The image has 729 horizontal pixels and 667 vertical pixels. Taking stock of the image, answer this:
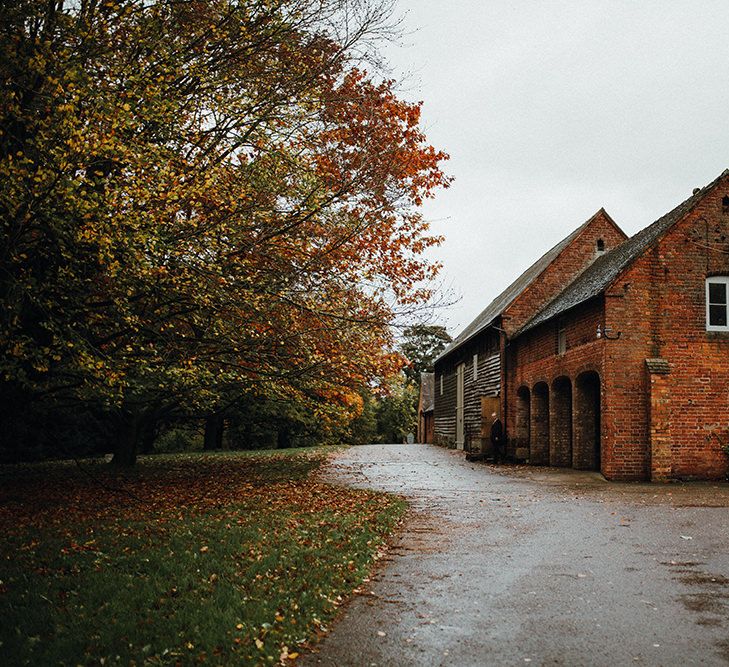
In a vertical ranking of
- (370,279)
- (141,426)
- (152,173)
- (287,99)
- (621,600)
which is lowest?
(621,600)

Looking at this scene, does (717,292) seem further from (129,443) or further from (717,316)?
(129,443)

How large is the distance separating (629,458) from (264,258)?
11515mm

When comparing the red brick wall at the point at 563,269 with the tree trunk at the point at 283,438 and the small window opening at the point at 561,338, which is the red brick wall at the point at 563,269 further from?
the tree trunk at the point at 283,438

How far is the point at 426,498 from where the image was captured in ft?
47.6

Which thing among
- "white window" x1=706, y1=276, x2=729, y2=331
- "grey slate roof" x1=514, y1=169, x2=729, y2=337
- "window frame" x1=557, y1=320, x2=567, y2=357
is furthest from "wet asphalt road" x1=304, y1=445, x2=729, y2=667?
"window frame" x1=557, y1=320, x2=567, y2=357

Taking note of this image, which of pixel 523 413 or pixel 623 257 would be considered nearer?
pixel 623 257

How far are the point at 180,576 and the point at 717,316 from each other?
16.2m

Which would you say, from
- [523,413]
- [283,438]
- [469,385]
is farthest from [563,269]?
[283,438]

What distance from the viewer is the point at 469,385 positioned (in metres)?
32.7

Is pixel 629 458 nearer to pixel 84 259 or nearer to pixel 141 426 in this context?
pixel 141 426

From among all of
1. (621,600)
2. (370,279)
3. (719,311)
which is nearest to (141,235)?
(370,279)

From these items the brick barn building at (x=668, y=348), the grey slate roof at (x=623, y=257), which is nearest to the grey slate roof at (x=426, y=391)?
the grey slate roof at (x=623, y=257)

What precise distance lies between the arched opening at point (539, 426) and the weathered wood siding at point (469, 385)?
244cm

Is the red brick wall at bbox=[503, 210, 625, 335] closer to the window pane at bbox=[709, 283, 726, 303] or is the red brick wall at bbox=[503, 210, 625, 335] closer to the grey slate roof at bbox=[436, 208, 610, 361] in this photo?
the grey slate roof at bbox=[436, 208, 610, 361]
